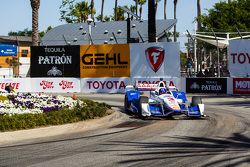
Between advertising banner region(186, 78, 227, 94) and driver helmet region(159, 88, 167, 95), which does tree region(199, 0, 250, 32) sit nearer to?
advertising banner region(186, 78, 227, 94)

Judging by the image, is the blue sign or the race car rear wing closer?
the race car rear wing

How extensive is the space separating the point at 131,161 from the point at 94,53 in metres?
24.7

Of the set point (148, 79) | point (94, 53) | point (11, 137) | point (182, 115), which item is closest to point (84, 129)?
point (11, 137)

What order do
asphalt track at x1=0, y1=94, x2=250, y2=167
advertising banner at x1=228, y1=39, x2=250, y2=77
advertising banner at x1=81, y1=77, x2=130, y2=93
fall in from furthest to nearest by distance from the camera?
advertising banner at x1=81, y1=77, x2=130, y2=93
advertising banner at x1=228, y1=39, x2=250, y2=77
asphalt track at x1=0, y1=94, x2=250, y2=167

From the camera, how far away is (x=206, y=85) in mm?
30391

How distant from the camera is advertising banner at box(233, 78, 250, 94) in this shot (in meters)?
28.9

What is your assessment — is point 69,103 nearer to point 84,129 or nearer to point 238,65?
point 84,129

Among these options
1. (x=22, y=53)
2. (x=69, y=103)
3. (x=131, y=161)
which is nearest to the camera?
(x=131, y=161)

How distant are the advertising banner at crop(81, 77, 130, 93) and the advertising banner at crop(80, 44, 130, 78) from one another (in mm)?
318

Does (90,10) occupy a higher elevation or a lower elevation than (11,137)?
higher

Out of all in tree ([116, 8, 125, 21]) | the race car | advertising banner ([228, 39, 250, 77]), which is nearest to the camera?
the race car

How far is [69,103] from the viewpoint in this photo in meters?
18.0

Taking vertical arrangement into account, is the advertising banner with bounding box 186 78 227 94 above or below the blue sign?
below

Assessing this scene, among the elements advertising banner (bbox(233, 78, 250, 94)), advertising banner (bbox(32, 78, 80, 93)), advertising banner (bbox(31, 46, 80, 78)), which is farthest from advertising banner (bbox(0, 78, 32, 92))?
advertising banner (bbox(233, 78, 250, 94))
